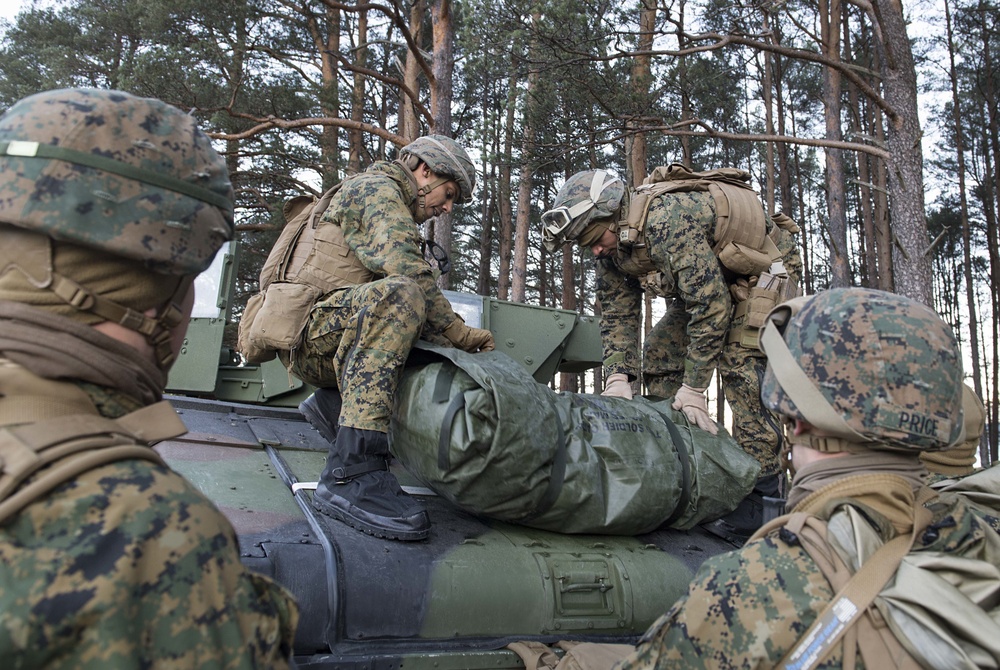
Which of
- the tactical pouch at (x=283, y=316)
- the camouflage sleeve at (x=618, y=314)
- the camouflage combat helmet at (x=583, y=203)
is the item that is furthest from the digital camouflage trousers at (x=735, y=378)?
the tactical pouch at (x=283, y=316)

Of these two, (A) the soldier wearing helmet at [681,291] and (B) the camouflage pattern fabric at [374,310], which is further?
(A) the soldier wearing helmet at [681,291]

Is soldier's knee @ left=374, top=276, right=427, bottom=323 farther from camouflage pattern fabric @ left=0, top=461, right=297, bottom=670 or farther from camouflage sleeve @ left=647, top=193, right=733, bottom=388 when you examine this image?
camouflage pattern fabric @ left=0, top=461, right=297, bottom=670

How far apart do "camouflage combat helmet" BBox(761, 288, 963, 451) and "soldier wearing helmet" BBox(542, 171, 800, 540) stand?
221cm

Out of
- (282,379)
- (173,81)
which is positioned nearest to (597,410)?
(282,379)

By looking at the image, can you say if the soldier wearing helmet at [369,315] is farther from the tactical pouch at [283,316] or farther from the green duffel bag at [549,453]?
the green duffel bag at [549,453]

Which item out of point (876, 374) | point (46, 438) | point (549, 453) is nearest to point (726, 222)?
point (549, 453)

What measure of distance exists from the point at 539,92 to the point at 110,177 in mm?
10407

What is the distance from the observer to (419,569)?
9.70ft

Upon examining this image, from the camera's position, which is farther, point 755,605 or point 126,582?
point 755,605

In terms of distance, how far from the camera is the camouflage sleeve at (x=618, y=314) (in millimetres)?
5078

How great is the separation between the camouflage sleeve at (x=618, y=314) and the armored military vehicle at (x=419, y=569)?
53.2 inches

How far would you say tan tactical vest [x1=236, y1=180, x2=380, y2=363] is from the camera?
3.54 meters

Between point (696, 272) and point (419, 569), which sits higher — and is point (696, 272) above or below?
above

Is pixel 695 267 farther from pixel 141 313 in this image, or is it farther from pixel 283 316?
pixel 141 313
